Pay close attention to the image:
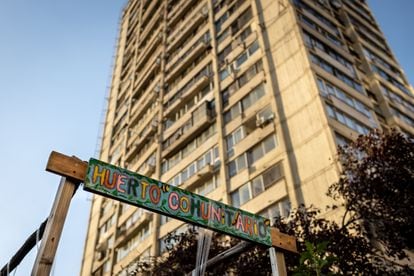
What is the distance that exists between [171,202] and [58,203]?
5.04 ft

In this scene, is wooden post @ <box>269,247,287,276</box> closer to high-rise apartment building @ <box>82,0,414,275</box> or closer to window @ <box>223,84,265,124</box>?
high-rise apartment building @ <box>82,0,414,275</box>

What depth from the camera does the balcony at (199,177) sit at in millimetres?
24766

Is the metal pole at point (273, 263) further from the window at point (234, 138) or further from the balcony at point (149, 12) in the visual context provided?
the balcony at point (149, 12)

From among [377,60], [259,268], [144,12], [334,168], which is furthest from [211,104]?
[144,12]

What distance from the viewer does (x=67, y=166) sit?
A: 5.40m

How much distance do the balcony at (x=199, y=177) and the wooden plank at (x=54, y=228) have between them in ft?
63.7

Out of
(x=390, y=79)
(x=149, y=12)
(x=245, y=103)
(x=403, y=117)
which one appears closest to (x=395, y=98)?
(x=403, y=117)

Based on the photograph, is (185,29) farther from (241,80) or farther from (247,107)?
(247,107)

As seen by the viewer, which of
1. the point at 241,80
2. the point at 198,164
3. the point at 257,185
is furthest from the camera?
the point at 241,80

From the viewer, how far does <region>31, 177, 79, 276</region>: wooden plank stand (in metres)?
4.81

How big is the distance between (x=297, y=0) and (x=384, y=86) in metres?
8.70

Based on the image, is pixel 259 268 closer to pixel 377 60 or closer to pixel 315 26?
pixel 315 26

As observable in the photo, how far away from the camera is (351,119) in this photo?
22641mm

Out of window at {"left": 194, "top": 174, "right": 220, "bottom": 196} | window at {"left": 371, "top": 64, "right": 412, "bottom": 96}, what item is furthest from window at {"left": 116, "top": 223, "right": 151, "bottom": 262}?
window at {"left": 371, "top": 64, "right": 412, "bottom": 96}
